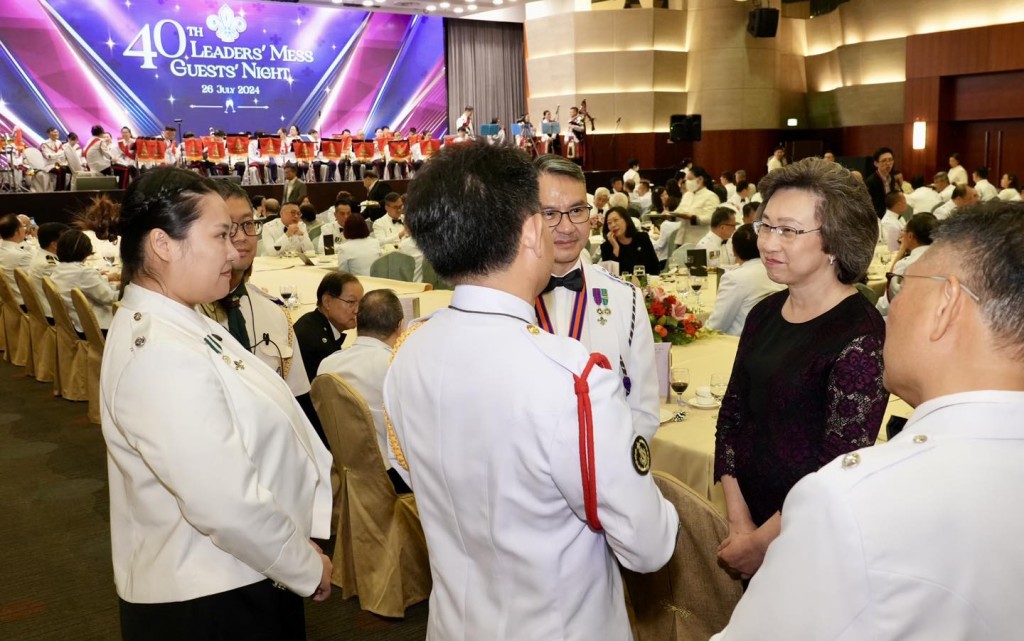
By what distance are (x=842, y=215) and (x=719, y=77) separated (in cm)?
1799

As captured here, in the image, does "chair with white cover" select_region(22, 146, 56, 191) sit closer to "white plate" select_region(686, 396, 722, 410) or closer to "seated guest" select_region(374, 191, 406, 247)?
"seated guest" select_region(374, 191, 406, 247)

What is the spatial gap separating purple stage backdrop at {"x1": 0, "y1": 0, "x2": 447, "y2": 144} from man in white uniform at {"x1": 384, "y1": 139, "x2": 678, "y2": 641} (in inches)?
707

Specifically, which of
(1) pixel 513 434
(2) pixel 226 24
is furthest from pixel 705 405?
(2) pixel 226 24

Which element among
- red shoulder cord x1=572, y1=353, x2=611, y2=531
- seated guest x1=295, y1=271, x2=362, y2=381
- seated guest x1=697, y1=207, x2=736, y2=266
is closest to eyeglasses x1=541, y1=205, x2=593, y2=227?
red shoulder cord x1=572, y1=353, x2=611, y2=531

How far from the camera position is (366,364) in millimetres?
3189

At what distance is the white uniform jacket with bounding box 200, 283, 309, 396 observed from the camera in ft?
9.82

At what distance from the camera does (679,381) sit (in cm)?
307

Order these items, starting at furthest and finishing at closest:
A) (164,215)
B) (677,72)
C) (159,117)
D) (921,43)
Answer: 1. (677,72)
2. (159,117)
3. (921,43)
4. (164,215)

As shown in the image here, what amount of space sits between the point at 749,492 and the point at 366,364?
1662 millimetres

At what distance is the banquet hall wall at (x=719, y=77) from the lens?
1719cm

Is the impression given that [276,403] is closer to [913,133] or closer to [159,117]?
[913,133]

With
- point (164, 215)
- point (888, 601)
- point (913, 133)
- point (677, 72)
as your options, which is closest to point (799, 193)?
point (888, 601)

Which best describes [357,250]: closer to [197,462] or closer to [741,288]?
[741,288]

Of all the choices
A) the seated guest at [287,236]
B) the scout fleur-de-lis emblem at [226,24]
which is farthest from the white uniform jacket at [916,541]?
the scout fleur-de-lis emblem at [226,24]
